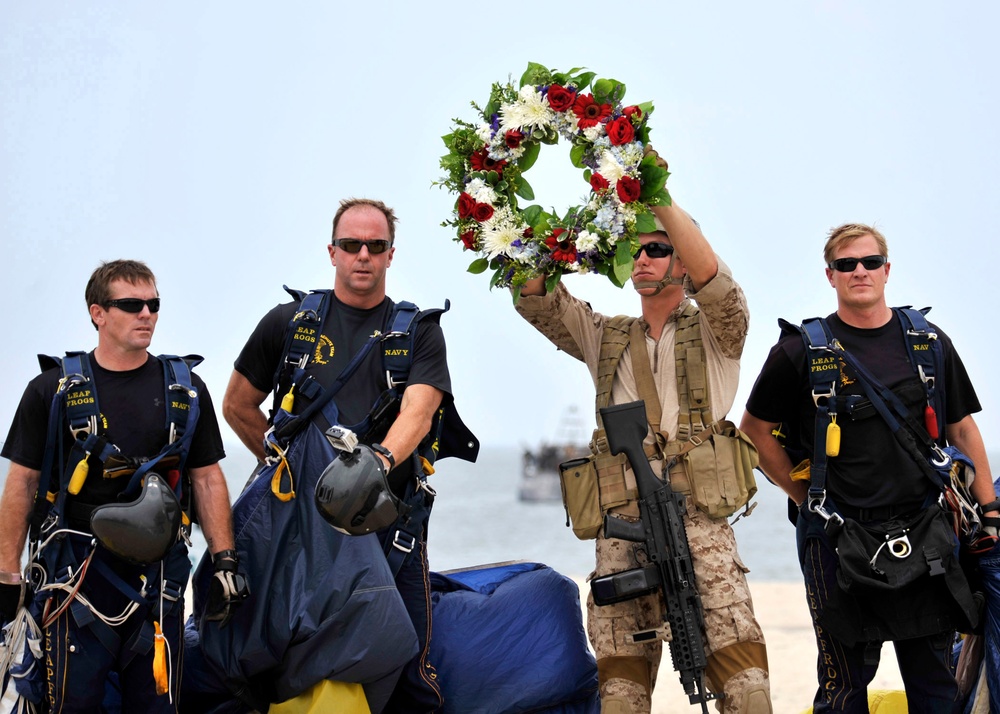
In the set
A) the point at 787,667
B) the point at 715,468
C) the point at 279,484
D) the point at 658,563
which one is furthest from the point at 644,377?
the point at 787,667

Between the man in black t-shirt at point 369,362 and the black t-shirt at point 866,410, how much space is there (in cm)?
138

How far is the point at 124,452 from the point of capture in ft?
14.8

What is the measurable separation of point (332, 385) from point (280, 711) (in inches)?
52.0

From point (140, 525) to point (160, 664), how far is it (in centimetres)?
57

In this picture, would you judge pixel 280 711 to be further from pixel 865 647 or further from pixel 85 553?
pixel 865 647

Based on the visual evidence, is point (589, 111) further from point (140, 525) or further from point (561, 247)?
point (140, 525)

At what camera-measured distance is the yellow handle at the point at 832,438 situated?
460cm

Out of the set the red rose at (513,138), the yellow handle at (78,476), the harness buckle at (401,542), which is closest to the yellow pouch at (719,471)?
the harness buckle at (401,542)

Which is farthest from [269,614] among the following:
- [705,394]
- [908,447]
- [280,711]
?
[908,447]

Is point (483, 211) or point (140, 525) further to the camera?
point (483, 211)

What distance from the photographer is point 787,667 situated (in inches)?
384

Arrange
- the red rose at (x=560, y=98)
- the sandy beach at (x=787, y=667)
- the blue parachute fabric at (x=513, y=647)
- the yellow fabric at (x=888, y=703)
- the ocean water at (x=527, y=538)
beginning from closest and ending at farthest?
the red rose at (x=560, y=98) < the blue parachute fabric at (x=513, y=647) < the yellow fabric at (x=888, y=703) < the sandy beach at (x=787, y=667) < the ocean water at (x=527, y=538)

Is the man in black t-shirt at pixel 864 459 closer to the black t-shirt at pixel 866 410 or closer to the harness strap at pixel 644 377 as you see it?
the black t-shirt at pixel 866 410

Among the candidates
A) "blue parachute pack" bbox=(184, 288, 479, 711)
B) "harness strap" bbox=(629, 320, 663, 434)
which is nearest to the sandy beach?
A: "harness strap" bbox=(629, 320, 663, 434)
